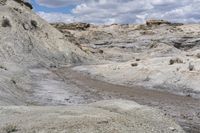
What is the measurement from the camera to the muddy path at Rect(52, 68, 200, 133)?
22.8 meters

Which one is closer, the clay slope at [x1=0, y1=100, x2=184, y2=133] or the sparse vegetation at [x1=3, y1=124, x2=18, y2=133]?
the clay slope at [x1=0, y1=100, x2=184, y2=133]

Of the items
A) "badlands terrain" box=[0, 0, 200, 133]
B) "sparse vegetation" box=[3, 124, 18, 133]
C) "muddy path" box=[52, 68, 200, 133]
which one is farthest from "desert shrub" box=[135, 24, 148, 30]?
"sparse vegetation" box=[3, 124, 18, 133]

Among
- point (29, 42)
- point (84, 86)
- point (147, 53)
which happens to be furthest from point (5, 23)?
point (147, 53)

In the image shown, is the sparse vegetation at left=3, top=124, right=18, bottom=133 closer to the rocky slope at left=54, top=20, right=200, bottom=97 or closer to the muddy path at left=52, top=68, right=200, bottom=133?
the muddy path at left=52, top=68, right=200, bottom=133

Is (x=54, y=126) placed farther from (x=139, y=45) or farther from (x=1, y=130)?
(x=139, y=45)

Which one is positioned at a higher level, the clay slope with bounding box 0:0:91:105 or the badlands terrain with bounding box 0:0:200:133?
the clay slope with bounding box 0:0:91:105

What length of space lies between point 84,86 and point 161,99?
973cm

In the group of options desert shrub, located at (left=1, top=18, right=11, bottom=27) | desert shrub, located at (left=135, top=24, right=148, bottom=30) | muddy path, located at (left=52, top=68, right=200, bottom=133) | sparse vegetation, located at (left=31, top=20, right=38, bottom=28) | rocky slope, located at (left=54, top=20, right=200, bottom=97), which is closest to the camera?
muddy path, located at (left=52, top=68, right=200, bottom=133)

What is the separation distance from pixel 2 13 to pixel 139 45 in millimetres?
49262

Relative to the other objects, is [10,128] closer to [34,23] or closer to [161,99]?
[161,99]

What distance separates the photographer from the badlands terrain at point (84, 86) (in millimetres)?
15352

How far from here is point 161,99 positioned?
102 feet

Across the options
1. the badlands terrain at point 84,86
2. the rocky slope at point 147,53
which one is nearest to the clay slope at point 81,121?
the badlands terrain at point 84,86

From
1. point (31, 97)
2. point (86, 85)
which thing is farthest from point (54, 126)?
point (86, 85)
